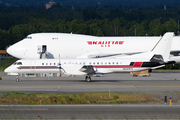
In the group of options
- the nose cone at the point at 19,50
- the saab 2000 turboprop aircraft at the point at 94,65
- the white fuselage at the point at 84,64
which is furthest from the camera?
the nose cone at the point at 19,50

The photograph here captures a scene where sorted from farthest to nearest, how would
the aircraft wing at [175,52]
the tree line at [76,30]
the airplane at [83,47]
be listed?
the tree line at [76,30], the airplane at [83,47], the aircraft wing at [175,52]

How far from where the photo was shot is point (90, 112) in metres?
22.9

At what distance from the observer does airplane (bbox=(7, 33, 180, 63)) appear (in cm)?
5156

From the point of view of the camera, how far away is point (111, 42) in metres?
51.9

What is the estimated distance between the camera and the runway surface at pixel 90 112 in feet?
70.4

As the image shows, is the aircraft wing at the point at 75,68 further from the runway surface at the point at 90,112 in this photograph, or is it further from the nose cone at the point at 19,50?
the runway surface at the point at 90,112

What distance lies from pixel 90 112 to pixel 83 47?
29730 mm

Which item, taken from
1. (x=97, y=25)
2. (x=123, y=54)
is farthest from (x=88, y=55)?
(x=97, y=25)

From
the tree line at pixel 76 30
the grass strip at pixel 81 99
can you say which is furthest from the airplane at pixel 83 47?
the tree line at pixel 76 30

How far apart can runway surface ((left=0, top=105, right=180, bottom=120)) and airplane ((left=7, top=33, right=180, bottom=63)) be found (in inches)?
1059

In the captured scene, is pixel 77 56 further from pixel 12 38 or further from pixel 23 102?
pixel 12 38

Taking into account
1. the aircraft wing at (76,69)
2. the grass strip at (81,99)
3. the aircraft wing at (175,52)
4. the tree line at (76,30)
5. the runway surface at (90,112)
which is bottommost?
the runway surface at (90,112)

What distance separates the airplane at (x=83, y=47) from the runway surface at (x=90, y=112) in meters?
26.9

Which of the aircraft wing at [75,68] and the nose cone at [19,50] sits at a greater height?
the nose cone at [19,50]
